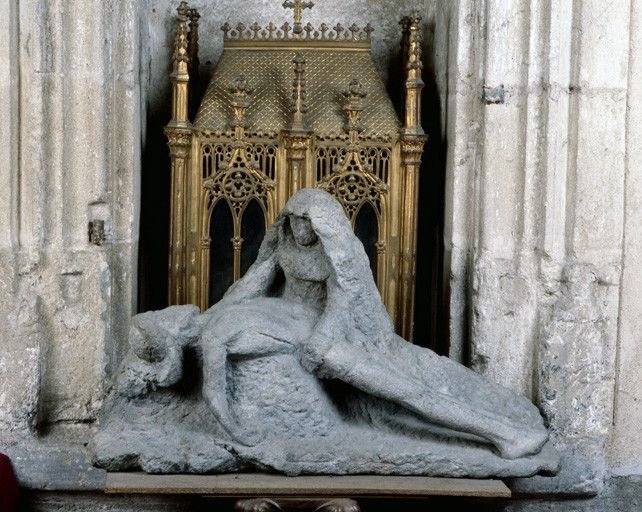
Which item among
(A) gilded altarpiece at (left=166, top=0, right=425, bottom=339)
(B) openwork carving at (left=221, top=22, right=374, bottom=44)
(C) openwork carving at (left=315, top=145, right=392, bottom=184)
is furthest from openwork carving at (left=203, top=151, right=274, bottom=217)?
(B) openwork carving at (left=221, top=22, right=374, bottom=44)

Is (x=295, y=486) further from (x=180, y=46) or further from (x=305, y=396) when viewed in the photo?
(x=180, y=46)

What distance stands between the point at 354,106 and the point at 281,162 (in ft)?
1.20

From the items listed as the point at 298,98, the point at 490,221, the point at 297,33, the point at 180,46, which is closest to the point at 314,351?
the point at 490,221

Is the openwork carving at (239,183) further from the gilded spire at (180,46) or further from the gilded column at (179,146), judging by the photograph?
the gilded spire at (180,46)

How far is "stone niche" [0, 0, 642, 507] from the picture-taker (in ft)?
15.8

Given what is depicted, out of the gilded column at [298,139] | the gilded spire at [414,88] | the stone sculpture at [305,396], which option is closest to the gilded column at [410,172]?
the gilded spire at [414,88]

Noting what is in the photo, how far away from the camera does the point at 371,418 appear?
4.41 meters

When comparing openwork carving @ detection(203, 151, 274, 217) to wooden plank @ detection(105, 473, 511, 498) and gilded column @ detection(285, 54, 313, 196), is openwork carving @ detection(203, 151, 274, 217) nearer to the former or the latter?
gilded column @ detection(285, 54, 313, 196)

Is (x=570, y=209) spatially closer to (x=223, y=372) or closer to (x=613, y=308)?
(x=613, y=308)

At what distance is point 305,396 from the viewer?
4289 millimetres

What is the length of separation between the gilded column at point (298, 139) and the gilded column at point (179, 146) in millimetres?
406

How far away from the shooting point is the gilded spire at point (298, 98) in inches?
204

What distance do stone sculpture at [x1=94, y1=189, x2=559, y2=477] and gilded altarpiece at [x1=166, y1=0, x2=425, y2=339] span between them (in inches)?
32.9

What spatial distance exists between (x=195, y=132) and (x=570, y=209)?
4.91 feet
